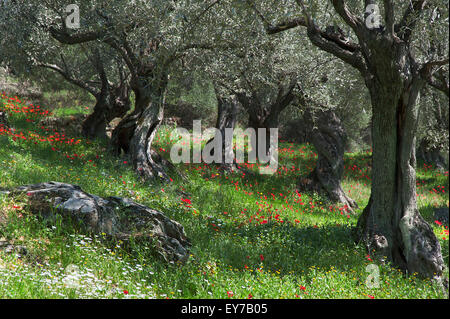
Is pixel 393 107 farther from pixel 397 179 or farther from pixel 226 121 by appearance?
pixel 226 121

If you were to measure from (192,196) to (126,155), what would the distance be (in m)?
2.71

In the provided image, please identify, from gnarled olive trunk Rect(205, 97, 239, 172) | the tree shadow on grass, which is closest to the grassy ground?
the tree shadow on grass

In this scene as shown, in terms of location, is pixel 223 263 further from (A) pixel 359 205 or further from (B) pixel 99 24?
(A) pixel 359 205

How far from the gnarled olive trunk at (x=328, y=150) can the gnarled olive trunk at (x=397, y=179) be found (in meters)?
6.98

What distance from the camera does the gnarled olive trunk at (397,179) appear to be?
7.76m

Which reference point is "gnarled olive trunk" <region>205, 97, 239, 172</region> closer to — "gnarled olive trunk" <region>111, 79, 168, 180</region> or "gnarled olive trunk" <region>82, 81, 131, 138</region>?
"gnarled olive trunk" <region>111, 79, 168, 180</region>

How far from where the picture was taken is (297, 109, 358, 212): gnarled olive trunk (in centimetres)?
1573

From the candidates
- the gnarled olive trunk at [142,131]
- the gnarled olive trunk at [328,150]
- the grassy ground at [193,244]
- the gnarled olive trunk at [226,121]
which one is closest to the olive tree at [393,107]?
the grassy ground at [193,244]

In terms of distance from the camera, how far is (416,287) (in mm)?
6773

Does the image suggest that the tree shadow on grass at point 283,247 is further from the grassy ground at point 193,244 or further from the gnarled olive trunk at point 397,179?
the gnarled olive trunk at point 397,179

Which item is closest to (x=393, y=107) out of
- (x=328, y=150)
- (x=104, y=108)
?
(x=328, y=150)

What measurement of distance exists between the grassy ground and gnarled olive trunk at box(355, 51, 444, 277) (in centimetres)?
48

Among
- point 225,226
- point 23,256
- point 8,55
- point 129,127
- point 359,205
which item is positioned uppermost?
point 8,55

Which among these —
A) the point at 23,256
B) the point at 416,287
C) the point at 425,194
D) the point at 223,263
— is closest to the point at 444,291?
the point at 416,287
